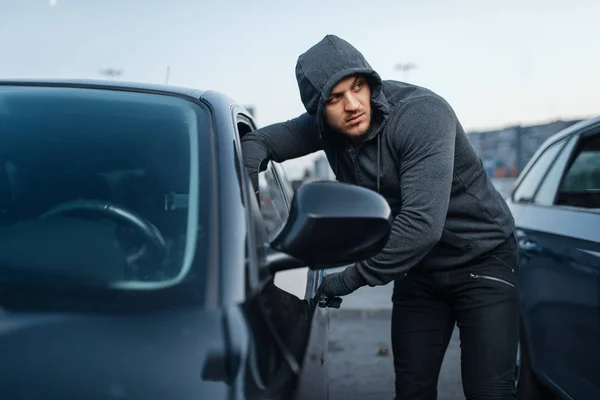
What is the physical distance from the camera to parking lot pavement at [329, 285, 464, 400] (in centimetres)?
470

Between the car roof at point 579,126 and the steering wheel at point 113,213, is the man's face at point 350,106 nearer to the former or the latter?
the steering wheel at point 113,213

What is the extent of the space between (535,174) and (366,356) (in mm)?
2041

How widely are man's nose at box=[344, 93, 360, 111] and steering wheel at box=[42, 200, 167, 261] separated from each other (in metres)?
0.89

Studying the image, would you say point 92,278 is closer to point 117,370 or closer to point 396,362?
point 117,370

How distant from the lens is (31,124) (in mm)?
1889

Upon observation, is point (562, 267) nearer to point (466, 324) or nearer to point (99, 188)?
point (466, 324)

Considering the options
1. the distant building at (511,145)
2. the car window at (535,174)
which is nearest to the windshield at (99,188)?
the car window at (535,174)

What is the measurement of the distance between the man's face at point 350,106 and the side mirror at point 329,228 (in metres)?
0.71

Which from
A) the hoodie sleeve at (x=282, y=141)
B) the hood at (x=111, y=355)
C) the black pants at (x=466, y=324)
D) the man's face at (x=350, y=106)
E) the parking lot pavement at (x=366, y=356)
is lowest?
the parking lot pavement at (x=366, y=356)

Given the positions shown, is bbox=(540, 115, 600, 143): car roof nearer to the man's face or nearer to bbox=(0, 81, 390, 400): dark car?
the man's face

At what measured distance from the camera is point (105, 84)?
7.04 ft

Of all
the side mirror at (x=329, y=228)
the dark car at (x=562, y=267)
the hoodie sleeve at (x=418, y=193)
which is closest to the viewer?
the side mirror at (x=329, y=228)

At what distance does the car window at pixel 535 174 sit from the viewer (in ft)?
13.6

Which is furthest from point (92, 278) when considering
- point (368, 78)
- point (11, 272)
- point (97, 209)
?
point (368, 78)
